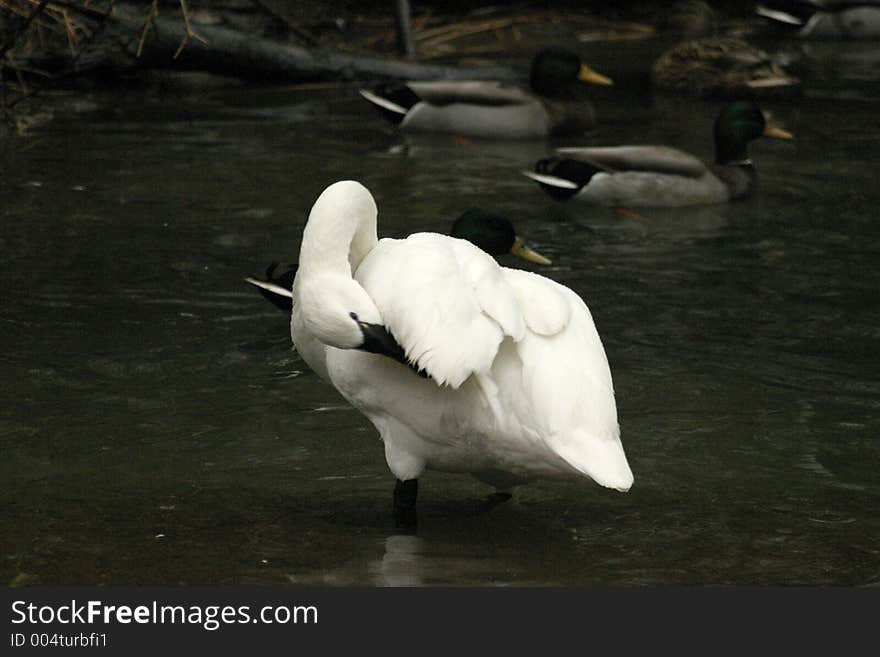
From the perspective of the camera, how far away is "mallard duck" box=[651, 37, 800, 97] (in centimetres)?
1609

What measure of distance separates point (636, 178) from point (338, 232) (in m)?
6.71

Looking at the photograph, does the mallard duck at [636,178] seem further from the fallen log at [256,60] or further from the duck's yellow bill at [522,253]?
the fallen log at [256,60]

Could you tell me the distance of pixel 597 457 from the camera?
4.88m

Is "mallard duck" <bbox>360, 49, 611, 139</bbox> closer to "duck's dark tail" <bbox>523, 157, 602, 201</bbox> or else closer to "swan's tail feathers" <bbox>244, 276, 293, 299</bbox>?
"duck's dark tail" <bbox>523, 157, 602, 201</bbox>

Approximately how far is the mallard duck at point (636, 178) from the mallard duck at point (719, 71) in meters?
4.29

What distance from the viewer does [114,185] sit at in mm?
11781

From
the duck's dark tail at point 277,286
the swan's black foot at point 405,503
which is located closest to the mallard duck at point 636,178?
the duck's dark tail at point 277,286

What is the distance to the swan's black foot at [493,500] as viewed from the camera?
18.9 feet

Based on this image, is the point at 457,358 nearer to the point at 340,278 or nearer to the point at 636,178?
the point at 340,278

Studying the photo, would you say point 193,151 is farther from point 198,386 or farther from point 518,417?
point 518,417

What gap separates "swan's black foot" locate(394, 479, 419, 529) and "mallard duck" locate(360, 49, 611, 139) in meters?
9.16

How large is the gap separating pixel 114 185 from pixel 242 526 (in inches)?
266

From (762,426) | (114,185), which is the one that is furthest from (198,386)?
(114,185)

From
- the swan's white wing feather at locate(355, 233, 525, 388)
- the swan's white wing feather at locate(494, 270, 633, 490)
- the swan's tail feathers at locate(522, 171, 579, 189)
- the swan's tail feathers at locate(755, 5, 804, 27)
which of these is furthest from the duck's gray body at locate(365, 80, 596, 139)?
the swan's white wing feather at locate(494, 270, 633, 490)
